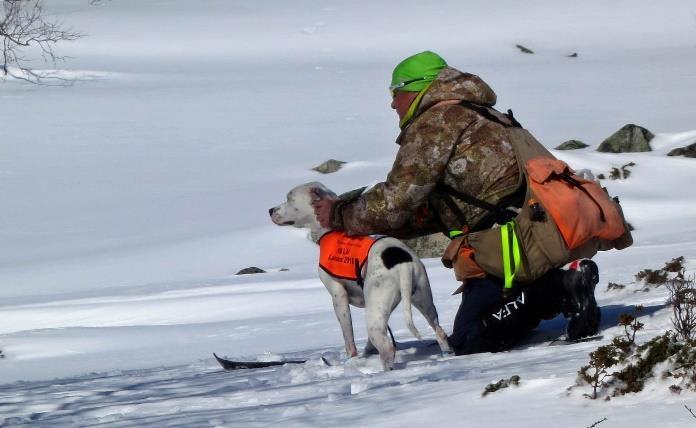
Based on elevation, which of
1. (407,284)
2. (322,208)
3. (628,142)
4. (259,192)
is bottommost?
(407,284)

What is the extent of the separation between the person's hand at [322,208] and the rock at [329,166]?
583 inches

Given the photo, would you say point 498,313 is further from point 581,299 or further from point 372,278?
point 372,278

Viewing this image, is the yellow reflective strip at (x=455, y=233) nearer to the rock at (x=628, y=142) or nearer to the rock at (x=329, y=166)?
the rock at (x=628, y=142)

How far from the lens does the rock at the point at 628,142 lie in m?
18.7

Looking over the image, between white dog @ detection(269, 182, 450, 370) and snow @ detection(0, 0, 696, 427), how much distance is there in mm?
222

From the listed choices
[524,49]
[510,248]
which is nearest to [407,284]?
[510,248]

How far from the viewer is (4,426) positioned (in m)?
4.80

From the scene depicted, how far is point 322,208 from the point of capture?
20.4 ft

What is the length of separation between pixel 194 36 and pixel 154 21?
291cm

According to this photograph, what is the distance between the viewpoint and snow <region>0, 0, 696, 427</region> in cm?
482

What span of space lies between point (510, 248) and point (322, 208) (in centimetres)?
104

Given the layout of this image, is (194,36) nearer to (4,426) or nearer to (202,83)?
(202,83)

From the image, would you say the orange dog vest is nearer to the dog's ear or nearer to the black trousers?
the dog's ear

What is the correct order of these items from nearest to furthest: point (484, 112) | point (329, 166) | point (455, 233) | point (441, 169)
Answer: point (441, 169), point (484, 112), point (455, 233), point (329, 166)
